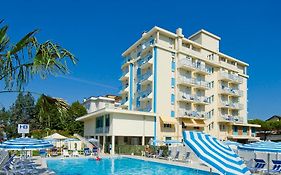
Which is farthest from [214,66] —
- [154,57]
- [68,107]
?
[68,107]

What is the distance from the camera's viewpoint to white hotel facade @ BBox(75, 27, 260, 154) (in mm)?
42875

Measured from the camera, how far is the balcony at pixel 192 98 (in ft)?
148

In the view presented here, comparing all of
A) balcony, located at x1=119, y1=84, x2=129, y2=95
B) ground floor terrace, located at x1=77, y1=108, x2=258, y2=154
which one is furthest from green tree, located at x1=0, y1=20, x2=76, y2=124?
balcony, located at x1=119, y1=84, x2=129, y2=95

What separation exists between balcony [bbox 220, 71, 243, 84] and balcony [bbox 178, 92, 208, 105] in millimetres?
6063

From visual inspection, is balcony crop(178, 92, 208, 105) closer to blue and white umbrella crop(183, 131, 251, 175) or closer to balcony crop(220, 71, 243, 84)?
Result: balcony crop(220, 71, 243, 84)

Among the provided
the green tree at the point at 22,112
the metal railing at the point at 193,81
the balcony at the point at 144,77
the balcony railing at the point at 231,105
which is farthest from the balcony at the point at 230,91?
the green tree at the point at 22,112

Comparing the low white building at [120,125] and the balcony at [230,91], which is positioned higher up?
the balcony at [230,91]

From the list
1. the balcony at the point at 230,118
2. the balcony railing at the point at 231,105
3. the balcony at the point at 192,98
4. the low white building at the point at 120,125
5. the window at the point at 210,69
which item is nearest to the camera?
the low white building at the point at 120,125

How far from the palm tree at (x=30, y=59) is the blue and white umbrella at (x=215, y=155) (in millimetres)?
4099

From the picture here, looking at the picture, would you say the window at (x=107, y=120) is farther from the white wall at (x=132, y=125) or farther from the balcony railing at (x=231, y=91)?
the balcony railing at (x=231, y=91)

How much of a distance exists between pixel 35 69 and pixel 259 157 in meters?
17.7

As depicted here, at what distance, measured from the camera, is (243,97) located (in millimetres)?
58344

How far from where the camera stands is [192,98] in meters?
46.6

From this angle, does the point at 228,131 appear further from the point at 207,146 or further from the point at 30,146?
the point at 207,146
